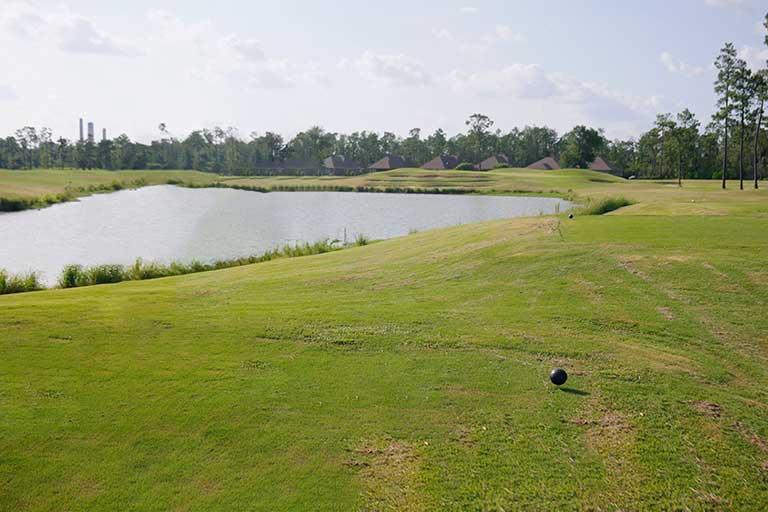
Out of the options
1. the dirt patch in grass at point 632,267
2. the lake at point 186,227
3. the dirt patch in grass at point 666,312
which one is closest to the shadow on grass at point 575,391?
the dirt patch in grass at point 666,312

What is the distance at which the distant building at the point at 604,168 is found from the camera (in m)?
127

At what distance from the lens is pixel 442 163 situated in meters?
150

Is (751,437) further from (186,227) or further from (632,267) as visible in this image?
(186,227)

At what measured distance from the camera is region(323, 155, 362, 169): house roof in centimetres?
15839

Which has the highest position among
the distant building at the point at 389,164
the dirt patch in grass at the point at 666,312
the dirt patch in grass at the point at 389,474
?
the distant building at the point at 389,164

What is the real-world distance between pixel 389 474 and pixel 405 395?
199 centimetres

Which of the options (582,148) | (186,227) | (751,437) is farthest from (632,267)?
(582,148)

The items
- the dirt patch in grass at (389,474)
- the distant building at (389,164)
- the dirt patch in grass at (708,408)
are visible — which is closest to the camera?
the dirt patch in grass at (389,474)

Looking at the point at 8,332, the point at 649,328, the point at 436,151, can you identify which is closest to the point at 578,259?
the point at 649,328

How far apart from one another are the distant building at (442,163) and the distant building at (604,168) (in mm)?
34260

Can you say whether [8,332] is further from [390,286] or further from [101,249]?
[101,249]

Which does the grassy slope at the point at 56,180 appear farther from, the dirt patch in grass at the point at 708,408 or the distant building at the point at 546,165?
the distant building at the point at 546,165

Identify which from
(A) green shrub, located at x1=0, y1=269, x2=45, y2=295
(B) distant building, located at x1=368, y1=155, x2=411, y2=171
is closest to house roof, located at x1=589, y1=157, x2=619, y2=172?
(B) distant building, located at x1=368, y1=155, x2=411, y2=171

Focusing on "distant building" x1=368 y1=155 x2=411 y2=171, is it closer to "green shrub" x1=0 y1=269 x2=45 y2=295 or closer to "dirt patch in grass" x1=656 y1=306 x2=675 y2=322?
"green shrub" x1=0 y1=269 x2=45 y2=295
